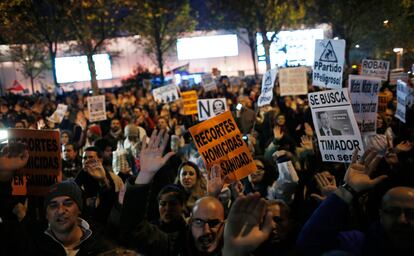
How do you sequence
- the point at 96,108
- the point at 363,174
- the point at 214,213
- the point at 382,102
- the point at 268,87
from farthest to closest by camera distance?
1. the point at 96,108
2. the point at 268,87
3. the point at 382,102
4. the point at 363,174
5. the point at 214,213

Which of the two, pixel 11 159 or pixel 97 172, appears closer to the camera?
pixel 11 159

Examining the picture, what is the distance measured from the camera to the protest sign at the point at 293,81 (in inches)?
514

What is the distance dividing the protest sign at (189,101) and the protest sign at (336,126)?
286 inches

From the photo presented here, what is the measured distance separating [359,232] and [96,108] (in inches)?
428

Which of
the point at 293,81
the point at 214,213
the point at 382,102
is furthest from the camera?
the point at 293,81

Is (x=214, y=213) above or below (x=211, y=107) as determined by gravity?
below

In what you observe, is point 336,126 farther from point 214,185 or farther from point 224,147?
point 214,185

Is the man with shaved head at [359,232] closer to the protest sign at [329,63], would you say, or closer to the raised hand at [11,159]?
the raised hand at [11,159]

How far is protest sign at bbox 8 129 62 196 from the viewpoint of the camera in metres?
5.35

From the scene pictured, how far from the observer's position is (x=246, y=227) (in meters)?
2.79

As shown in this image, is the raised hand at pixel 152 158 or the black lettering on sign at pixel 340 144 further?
the black lettering on sign at pixel 340 144

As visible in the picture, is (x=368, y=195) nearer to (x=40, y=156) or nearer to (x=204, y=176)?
(x=204, y=176)

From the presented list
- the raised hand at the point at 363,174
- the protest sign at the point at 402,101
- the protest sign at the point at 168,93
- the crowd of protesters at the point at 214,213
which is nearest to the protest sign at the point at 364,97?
the crowd of protesters at the point at 214,213

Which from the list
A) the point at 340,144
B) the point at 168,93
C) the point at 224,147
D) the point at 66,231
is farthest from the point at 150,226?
the point at 168,93
